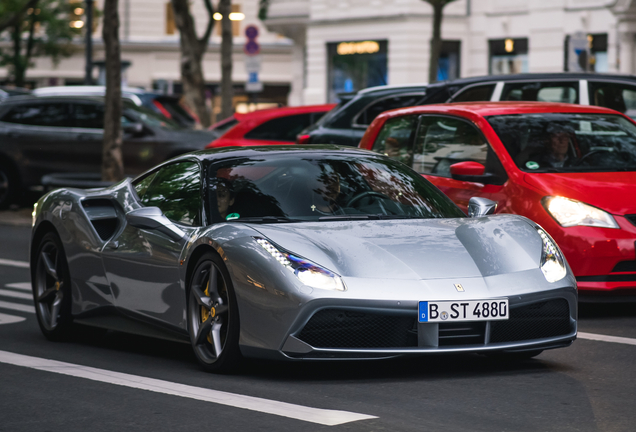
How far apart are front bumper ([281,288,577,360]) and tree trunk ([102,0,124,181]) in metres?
12.2

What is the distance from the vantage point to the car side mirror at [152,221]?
6.51 m

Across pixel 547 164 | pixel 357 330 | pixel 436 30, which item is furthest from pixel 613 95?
pixel 436 30

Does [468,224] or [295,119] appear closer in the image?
[468,224]

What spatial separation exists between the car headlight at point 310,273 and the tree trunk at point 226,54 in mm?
19128

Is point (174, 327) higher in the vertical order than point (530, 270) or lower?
lower

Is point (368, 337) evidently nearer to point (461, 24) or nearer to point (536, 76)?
point (536, 76)

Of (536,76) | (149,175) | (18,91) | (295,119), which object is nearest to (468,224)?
(149,175)

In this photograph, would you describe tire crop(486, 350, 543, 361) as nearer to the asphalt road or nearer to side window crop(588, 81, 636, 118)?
the asphalt road

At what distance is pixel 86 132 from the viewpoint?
18953 mm

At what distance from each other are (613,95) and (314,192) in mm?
6458

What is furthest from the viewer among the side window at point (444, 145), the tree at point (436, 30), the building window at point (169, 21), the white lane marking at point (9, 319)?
the building window at point (169, 21)

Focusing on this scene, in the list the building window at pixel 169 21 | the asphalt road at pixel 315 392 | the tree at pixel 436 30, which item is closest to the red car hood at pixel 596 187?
the asphalt road at pixel 315 392

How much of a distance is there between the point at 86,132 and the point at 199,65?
802cm

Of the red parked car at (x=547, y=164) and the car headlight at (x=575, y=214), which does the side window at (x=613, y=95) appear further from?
the car headlight at (x=575, y=214)
